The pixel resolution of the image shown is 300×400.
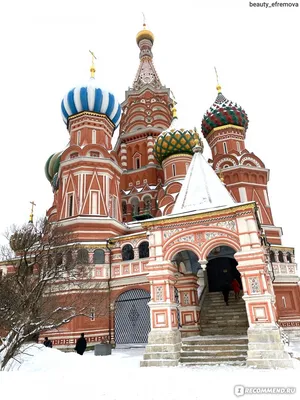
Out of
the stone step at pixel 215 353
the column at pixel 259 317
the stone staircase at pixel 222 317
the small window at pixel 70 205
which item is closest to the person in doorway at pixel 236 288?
the stone staircase at pixel 222 317

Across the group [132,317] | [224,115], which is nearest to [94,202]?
[132,317]

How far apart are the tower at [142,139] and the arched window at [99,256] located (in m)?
5.20

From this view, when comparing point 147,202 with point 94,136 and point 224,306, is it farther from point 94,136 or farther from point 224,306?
point 224,306

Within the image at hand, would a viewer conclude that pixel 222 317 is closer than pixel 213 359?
No

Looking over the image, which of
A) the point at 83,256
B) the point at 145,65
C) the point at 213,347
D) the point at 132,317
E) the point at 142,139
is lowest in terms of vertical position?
the point at 213,347

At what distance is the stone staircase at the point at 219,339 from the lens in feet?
26.6

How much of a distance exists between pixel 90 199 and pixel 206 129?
36.3ft

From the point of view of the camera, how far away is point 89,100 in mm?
18812

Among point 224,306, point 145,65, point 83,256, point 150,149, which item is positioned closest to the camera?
point 224,306

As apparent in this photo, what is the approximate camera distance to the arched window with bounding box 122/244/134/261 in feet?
49.1

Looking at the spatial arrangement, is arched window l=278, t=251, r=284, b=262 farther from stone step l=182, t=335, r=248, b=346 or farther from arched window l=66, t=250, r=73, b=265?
arched window l=66, t=250, r=73, b=265

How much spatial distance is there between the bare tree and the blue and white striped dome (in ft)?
28.5

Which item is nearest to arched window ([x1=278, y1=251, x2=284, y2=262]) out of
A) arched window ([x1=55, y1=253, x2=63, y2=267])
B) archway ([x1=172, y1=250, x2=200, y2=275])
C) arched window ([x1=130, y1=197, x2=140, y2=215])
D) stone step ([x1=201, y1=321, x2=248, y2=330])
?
archway ([x1=172, y1=250, x2=200, y2=275])

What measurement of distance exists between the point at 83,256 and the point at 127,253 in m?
2.15
